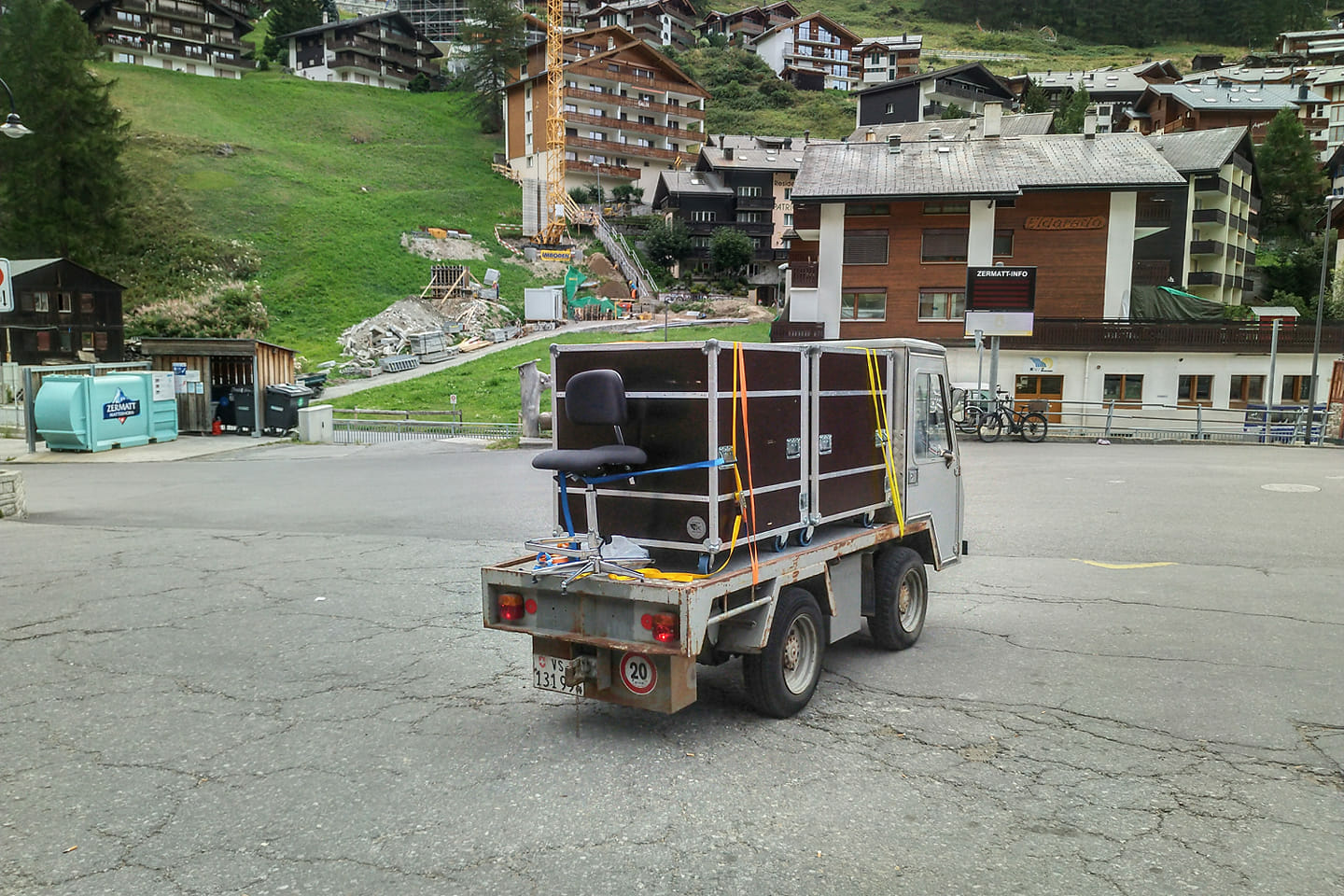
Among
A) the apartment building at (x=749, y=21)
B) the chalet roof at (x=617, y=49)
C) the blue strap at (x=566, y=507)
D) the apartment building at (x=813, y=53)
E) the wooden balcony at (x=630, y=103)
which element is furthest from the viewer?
the apartment building at (x=749, y=21)

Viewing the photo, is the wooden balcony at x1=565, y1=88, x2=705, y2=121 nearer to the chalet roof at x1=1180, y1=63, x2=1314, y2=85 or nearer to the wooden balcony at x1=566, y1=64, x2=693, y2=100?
the wooden balcony at x1=566, y1=64, x2=693, y2=100

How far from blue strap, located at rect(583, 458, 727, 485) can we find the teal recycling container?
23.1 meters

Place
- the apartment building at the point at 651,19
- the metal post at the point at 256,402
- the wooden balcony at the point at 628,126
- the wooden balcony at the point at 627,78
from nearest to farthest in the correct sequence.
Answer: the metal post at the point at 256,402 → the wooden balcony at the point at 628,126 → the wooden balcony at the point at 627,78 → the apartment building at the point at 651,19

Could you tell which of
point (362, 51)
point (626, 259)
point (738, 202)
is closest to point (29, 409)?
point (626, 259)

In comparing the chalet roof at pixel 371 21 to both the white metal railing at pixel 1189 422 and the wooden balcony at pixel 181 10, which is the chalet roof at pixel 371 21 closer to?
the wooden balcony at pixel 181 10

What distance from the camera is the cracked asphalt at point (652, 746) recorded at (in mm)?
4094

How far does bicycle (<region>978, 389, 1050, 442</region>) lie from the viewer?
2716 centimetres

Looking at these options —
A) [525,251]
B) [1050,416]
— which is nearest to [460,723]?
[1050,416]

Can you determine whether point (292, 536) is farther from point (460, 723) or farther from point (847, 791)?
point (847, 791)

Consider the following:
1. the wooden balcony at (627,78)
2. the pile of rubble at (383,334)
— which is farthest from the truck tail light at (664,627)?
the wooden balcony at (627,78)

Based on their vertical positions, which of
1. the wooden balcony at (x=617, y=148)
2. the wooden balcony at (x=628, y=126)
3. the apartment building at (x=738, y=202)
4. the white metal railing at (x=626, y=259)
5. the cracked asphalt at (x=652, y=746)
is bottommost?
the cracked asphalt at (x=652, y=746)

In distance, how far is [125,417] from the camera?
25.0 m

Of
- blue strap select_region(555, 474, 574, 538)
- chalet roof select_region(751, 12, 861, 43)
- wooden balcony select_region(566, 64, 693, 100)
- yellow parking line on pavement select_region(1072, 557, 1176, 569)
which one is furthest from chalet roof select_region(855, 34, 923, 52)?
blue strap select_region(555, 474, 574, 538)

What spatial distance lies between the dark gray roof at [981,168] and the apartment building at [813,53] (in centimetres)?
9996
